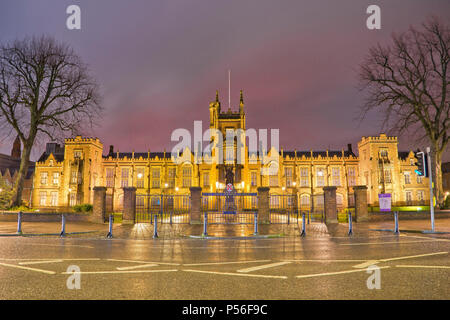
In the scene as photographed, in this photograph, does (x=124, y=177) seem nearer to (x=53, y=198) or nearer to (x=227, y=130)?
(x=53, y=198)

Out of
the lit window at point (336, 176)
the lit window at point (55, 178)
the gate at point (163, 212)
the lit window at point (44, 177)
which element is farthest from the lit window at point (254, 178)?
the lit window at point (44, 177)

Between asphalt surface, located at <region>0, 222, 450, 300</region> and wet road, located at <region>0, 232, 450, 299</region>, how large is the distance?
0.01 metres

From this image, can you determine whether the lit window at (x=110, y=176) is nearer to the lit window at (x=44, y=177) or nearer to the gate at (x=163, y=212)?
the gate at (x=163, y=212)

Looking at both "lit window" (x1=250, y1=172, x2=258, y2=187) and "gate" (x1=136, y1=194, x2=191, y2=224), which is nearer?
"gate" (x1=136, y1=194, x2=191, y2=224)

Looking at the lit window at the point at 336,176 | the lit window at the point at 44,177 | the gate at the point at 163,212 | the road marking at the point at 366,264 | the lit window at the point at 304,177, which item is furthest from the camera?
the lit window at the point at 304,177

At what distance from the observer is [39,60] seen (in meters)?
24.8

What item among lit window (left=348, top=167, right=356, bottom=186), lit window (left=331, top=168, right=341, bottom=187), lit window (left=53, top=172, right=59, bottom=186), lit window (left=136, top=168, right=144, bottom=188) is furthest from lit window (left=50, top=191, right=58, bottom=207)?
lit window (left=348, top=167, right=356, bottom=186)

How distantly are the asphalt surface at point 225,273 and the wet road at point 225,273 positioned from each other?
14 mm

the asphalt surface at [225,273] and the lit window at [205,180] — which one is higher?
the lit window at [205,180]

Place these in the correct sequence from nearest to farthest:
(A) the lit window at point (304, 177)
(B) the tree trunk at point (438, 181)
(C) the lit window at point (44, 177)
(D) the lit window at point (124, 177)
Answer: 1. (B) the tree trunk at point (438, 181)
2. (C) the lit window at point (44, 177)
3. (A) the lit window at point (304, 177)
4. (D) the lit window at point (124, 177)

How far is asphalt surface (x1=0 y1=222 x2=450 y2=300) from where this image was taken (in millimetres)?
4883

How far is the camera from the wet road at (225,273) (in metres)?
4.88

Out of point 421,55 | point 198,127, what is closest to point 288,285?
point 421,55

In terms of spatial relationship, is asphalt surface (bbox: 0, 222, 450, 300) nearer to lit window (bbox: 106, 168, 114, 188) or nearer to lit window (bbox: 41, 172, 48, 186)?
lit window (bbox: 106, 168, 114, 188)
